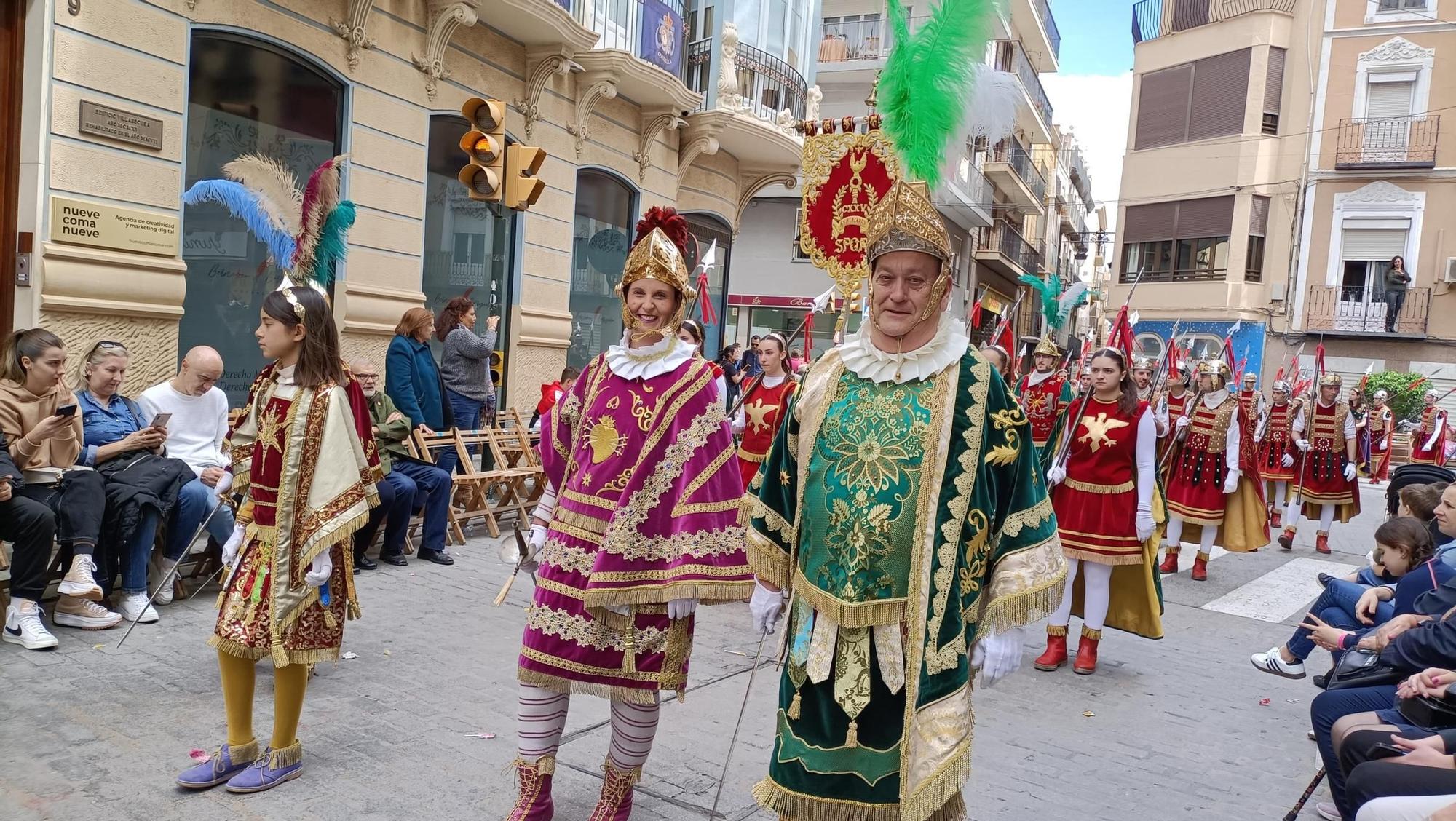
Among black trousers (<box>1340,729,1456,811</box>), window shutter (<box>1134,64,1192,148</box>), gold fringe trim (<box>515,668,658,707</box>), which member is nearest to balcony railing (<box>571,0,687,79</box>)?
gold fringe trim (<box>515,668,658,707</box>)

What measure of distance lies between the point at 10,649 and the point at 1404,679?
22.1 ft

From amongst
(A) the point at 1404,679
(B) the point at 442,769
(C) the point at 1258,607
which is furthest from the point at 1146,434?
(B) the point at 442,769

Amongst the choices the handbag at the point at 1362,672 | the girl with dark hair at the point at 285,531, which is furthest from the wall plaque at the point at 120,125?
the handbag at the point at 1362,672

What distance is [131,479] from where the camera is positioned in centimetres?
616

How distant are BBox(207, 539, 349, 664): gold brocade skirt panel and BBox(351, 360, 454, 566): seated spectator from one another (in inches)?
144

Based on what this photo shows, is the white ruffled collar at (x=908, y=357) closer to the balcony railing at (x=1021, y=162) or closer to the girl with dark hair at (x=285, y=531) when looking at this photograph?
Answer: the girl with dark hair at (x=285, y=531)

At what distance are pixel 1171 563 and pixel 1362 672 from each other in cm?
678

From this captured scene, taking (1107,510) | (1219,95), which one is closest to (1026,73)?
(1219,95)

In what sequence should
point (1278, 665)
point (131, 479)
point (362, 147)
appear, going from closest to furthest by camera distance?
point (1278, 665), point (131, 479), point (362, 147)

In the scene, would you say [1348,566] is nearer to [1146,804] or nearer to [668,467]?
[1146,804]

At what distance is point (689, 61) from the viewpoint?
53.4 ft

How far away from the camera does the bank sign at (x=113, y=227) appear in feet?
24.4

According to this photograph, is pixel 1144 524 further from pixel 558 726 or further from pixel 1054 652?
pixel 558 726

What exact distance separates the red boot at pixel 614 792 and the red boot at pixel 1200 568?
326 inches
